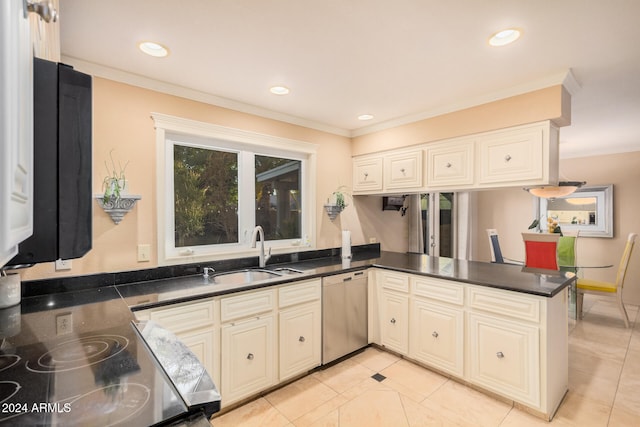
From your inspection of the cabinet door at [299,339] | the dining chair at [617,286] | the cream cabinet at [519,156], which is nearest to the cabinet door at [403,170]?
the cream cabinet at [519,156]

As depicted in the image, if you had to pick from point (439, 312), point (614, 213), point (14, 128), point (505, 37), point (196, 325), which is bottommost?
point (439, 312)

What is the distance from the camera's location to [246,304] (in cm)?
224

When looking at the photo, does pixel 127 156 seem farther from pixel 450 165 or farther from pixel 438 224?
pixel 438 224

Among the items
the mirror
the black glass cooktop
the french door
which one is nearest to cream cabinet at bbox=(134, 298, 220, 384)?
the black glass cooktop

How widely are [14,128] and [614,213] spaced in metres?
6.56

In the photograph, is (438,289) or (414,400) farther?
(438,289)

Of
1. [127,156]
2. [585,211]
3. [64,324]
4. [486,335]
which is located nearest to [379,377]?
[486,335]

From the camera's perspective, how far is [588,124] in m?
3.54

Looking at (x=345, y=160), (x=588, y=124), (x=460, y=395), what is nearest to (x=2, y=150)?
(x=460, y=395)

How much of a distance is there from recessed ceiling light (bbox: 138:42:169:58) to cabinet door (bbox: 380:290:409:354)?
8.49 ft

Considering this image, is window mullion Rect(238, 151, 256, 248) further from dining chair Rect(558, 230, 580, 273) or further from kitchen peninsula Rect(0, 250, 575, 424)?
dining chair Rect(558, 230, 580, 273)

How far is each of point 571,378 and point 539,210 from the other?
11.9 ft

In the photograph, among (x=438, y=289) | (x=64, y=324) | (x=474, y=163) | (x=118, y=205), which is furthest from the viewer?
(x=474, y=163)

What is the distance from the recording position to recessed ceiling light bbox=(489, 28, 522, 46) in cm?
174
